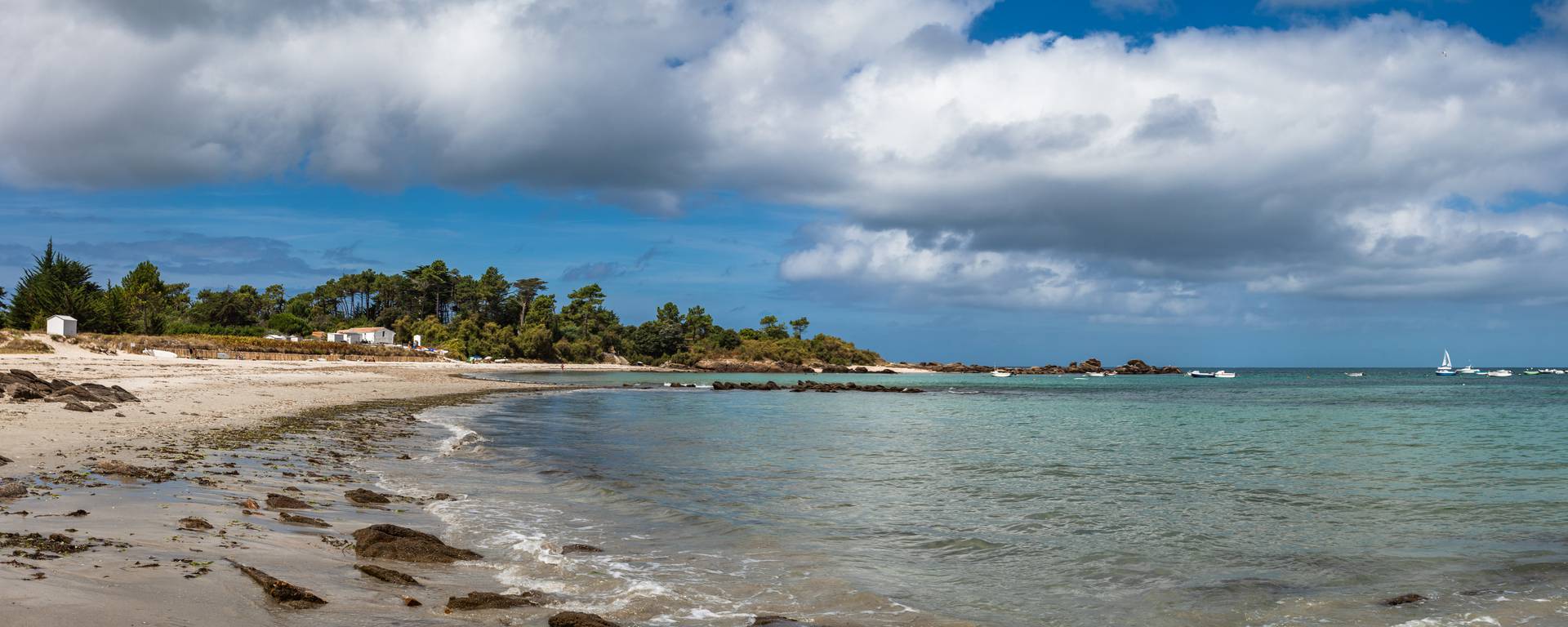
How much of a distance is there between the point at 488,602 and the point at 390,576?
1.18m

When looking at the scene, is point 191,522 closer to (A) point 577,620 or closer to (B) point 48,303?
(A) point 577,620

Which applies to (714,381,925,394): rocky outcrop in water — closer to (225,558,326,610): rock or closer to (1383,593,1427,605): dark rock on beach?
(1383,593,1427,605): dark rock on beach

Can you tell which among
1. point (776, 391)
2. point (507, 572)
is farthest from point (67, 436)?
point (776, 391)

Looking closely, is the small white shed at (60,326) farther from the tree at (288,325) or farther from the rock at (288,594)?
the rock at (288,594)

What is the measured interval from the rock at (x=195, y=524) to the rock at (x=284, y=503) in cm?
179

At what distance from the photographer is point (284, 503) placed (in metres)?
10.8

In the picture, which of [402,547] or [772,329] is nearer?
[402,547]

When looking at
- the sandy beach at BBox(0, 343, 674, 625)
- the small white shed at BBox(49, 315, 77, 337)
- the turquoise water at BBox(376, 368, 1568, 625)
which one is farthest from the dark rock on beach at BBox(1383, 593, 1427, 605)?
the small white shed at BBox(49, 315, 77, 337)

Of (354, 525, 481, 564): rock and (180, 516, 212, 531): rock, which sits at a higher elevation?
(180, 516, 212, 531): rock

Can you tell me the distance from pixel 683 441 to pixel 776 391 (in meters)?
44.1

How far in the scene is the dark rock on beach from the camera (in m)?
8.55

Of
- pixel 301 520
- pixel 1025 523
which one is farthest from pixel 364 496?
pixel 1025 523

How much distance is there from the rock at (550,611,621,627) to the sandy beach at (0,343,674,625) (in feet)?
1.70

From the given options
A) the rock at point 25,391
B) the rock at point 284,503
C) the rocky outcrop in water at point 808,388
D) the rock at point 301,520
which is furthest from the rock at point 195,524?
the rocky outcrop in water at point 808,388
